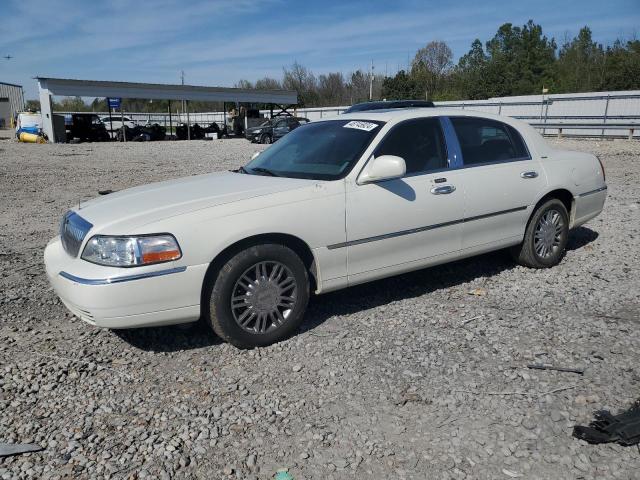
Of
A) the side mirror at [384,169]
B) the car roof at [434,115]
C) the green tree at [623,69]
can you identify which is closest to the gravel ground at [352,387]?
the side mirror at [384,169]

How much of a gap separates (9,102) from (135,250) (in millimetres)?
76918

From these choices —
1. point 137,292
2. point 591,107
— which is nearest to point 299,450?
point 137,292

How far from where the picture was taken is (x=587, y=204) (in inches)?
234

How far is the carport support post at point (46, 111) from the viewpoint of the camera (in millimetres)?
32312

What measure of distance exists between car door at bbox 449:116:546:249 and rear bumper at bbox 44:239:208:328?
255 centimetres

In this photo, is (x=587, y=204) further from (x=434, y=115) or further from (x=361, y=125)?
(x=361, y=125)

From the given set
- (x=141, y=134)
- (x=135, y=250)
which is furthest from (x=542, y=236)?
(x=141, y=134)

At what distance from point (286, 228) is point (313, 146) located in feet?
3.90

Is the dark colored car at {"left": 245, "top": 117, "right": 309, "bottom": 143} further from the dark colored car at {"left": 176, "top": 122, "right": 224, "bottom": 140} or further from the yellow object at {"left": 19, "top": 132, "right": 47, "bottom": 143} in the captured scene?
the yellow object at {"left": 19, "top": 132, "right": 47, "bottom": 143}

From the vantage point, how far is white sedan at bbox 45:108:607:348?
350 centimetres

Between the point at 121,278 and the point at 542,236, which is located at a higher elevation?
the point at 121,278

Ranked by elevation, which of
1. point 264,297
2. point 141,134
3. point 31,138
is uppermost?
point 141,134

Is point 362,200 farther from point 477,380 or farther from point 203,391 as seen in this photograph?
point 203,391

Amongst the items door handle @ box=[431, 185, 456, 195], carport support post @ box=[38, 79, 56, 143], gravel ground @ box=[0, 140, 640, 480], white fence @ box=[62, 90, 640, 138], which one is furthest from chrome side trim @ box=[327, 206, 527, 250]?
carport support post @ box=[38, 79, 56, 143]
